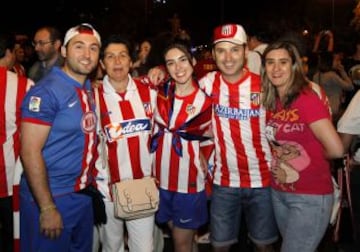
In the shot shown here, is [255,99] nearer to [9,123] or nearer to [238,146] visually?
[238,146]

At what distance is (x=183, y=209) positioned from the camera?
12.6 ft

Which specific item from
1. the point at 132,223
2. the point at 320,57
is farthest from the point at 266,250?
the point at 320,57

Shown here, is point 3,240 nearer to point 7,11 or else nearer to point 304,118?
point 304,118

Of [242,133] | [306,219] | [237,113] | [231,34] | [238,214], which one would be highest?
[231,34]

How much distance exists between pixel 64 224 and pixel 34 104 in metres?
0.84

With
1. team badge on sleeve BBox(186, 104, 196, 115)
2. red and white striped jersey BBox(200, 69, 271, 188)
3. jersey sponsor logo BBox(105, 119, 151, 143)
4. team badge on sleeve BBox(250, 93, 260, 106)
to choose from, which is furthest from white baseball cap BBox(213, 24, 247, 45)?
jersey sponsor logo BBox(105, 119, 151, 143)

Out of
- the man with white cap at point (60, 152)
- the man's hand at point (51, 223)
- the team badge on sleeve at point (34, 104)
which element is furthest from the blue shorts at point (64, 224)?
the team badge on sleeve at point (34, 104)

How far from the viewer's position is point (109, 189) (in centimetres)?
373

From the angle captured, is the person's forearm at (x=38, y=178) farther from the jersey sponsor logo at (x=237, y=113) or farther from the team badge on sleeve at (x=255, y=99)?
the team badge on sleeve at (x=255, y=99)

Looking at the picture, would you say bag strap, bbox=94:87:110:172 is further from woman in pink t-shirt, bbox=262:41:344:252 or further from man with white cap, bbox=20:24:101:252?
woman in pink t-shirt, bbox=262:41:344:252

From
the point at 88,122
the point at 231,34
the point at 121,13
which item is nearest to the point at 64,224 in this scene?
the point at 88,122

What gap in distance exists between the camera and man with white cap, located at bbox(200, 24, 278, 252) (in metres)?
3.74

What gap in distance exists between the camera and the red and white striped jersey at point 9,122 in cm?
403

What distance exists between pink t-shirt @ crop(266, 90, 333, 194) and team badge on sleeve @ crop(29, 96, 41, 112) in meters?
1.57
